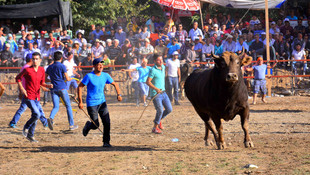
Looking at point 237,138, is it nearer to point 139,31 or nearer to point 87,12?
point 139,31

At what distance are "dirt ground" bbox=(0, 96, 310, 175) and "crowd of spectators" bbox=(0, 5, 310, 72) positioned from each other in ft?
19.9

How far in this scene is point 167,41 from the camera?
2058cm

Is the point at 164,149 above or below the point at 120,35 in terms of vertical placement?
below

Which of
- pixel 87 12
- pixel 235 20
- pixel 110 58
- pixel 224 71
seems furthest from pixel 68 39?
pixel 224 71

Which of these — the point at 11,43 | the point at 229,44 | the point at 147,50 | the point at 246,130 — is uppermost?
the point at 11,43

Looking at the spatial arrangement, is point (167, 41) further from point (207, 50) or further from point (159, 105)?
point (159, 105)

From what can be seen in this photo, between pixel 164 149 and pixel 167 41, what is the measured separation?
1196 cm

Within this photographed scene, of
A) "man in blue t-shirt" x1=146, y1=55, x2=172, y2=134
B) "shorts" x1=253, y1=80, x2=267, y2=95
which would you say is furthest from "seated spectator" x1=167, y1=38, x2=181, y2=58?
"man in blue t-shirt" x1=146, y1=55, x2=172, y2=134

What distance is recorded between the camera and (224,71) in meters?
8.32

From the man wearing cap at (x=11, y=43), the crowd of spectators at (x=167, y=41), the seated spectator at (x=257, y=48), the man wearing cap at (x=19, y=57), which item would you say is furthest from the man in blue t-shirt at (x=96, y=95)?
the man wearing cap at (x=11, y=43)

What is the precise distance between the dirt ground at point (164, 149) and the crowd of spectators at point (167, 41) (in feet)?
19.9

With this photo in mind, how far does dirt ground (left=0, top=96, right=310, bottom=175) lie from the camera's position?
7250 millimetres

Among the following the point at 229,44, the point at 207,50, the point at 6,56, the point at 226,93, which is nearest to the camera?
the point at 226,93

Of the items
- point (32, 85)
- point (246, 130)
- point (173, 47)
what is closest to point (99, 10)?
point (173, 47)
